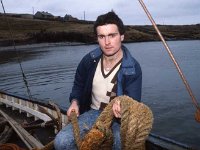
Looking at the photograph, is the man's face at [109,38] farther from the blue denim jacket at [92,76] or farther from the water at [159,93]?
the water at [159,93]

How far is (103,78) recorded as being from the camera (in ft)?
15.1

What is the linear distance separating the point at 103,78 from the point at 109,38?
2.32 ft

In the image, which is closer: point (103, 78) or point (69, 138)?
point (69, 138)

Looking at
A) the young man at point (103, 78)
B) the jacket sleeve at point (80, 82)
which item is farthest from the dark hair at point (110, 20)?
the jacket sleeve at point (80, 82)

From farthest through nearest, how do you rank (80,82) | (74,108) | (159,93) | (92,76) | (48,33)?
(48,33)
(159,93)
(80,82)
(92,76)
(74,108)

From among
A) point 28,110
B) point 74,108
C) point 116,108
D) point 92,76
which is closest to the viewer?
point 116,108

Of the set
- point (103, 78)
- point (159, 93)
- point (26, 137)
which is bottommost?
point (159, 93)

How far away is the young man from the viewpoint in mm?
4223

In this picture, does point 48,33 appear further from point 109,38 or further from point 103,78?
point 109,38

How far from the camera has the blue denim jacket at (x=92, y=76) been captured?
4277 mm

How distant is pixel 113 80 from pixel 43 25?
4842 inches

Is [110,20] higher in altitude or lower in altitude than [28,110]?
higher

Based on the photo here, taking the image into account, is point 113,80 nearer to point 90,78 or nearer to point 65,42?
point 90,78

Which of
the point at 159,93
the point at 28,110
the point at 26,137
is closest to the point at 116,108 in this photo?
the point at 26,137
